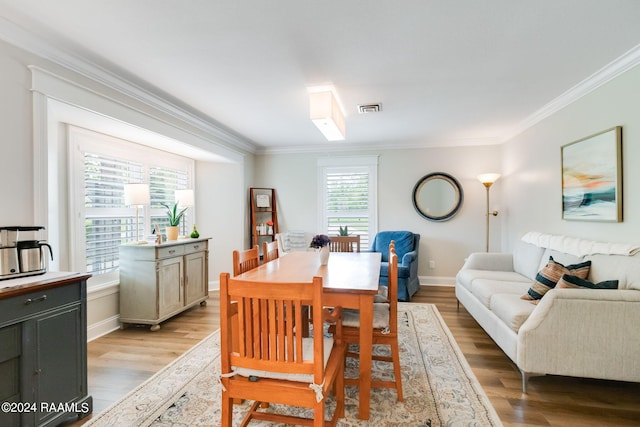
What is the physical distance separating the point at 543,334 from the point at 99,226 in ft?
13.2

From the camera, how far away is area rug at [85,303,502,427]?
1.81 m

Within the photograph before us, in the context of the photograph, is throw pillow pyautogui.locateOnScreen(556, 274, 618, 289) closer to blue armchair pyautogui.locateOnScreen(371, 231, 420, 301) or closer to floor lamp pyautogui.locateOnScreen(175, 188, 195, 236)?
blue armchair pyautogui.locateOnScreen(371, 231, 420, 301)

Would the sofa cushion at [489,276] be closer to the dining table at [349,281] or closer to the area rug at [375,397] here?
the area rug at [375,397]

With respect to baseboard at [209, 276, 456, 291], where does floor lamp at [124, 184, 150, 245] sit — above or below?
above

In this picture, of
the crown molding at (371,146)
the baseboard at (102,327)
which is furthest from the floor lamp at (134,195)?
the crown molding at (371,146)

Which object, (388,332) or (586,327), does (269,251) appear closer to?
(388,332)

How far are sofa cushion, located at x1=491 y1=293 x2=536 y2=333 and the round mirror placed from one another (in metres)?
2.41

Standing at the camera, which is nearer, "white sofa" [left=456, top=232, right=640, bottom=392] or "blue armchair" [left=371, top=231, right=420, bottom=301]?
"white sofa" [left=456, top=232, right=640, bottom=392]

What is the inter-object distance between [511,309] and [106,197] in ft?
13.0

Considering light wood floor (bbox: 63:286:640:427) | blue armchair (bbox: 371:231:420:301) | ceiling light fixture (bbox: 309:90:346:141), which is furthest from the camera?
blue armchair (bbox: 371:231:420:301)

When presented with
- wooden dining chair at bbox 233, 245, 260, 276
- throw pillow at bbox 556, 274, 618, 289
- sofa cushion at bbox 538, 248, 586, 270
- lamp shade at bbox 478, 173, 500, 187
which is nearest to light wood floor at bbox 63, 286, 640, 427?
throw pillow at bbox 556, 274, 618, 289

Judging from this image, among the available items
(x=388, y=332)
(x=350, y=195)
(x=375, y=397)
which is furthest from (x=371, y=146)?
(x=375, y=397)

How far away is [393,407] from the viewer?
1914 millimetres

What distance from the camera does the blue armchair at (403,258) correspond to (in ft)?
13.4
